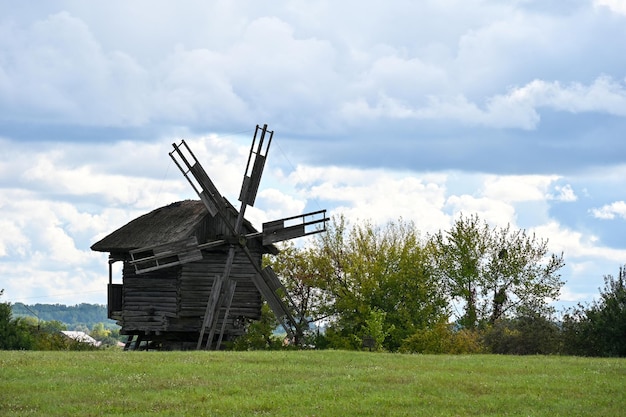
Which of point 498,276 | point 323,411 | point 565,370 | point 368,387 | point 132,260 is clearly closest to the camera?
point 323,411

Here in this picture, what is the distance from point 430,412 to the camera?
75.2 ft

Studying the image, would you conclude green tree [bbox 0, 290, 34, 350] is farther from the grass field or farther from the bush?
the bush

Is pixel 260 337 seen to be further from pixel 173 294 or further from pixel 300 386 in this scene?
pixel 300 386

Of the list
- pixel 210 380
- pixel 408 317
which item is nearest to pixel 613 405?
pixel 210 380

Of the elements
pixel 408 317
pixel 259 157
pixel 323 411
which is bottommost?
pixel 323 411

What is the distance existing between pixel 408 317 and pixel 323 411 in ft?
107

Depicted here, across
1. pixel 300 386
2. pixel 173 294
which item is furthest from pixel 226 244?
pixel 300 386

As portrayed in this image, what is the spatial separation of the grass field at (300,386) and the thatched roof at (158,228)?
41.7 ft

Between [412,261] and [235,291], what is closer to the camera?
[235,291]

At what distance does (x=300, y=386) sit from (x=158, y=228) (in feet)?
78.2

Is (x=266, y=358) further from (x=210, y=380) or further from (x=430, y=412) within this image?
(x=430, y=412)

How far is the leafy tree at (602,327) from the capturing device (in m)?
42.7

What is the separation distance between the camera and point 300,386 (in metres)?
26.1

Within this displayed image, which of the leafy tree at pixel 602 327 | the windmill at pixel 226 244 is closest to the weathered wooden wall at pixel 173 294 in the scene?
the windmill at pixel 226 244
